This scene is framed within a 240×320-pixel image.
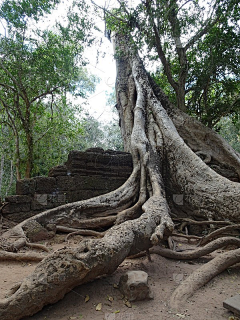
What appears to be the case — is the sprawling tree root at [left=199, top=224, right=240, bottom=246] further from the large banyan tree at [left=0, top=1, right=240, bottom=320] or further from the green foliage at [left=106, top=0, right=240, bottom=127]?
the green foliage at [left=106, top=0, right=240, bottom=127]

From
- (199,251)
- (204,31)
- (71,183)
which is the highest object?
(204,31)

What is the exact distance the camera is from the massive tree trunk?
1547 mm

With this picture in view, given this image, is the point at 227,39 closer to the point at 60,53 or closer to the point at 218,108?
the point at 218,108

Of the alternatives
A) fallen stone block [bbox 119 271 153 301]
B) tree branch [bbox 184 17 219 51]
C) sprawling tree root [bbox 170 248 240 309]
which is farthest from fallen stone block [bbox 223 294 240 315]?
tree branch [bbox 184 17 219 51]

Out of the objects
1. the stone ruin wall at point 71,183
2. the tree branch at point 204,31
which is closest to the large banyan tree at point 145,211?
the stone ruin wall at point 71,183

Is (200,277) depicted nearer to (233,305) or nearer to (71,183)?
(233,305)

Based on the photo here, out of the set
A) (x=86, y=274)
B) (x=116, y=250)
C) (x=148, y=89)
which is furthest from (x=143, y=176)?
(x=148, y=89)

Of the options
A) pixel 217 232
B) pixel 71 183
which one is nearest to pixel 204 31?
pixel 71 183

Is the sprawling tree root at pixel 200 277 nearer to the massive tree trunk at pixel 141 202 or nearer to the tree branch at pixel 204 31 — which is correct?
the massive tree trunk at pixel 141 202

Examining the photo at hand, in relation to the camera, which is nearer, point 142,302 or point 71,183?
point 142,302

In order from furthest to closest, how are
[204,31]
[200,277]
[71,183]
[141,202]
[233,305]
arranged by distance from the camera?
[204,31] → [71,183] → [141,202] → [200,277] → [233,305]

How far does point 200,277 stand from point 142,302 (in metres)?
0.56

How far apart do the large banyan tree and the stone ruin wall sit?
474 mm

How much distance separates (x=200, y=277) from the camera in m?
1.90
